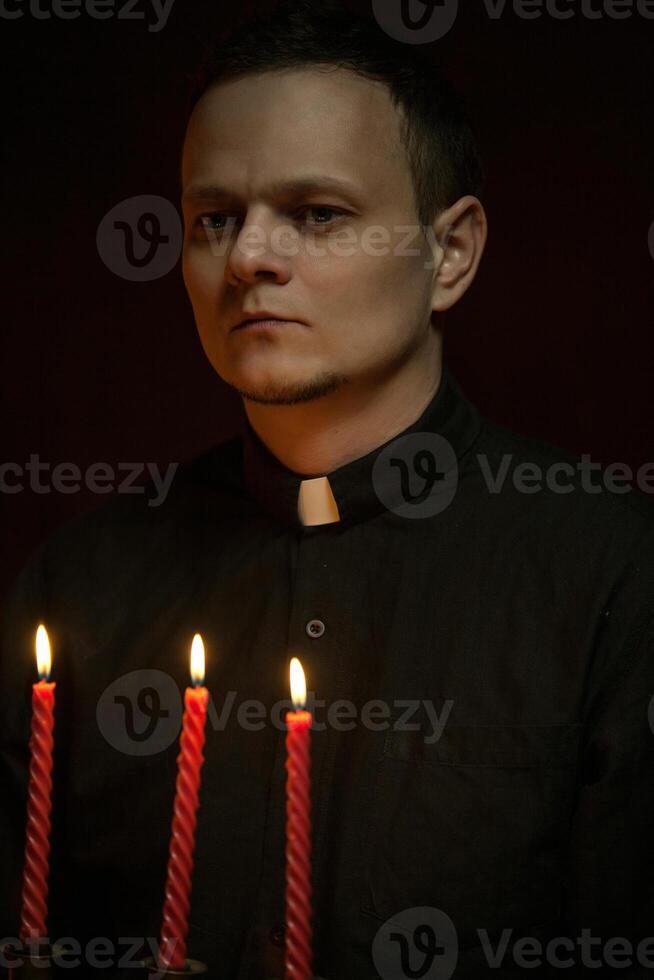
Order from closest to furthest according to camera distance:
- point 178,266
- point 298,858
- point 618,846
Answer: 1. point 298,858
2. point 618,846
3. point 178,266

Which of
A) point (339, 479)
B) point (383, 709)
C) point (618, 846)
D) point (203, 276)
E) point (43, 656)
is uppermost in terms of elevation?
point (203, 276)

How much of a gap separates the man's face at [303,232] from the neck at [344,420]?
29mm

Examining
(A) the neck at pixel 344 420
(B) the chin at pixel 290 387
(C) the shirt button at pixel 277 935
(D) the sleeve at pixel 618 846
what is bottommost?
(C) the shirt button at pixel 277 935

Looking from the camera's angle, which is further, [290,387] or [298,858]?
[290,387]

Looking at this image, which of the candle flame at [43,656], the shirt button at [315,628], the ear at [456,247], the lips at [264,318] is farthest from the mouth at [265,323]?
the candle flame at [43,656]

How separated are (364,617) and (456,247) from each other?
485mm

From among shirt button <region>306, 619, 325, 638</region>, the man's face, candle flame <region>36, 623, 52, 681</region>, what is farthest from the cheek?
candle flame <region>36, 623, 52, 681</region>

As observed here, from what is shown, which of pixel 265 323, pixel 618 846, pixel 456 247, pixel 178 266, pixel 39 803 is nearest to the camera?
pixel 39 803

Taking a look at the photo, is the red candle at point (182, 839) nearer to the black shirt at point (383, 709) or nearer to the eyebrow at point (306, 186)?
the black shirt at point (383, 709)

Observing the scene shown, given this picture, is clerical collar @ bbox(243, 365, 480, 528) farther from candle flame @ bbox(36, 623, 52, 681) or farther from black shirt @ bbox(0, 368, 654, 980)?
candle flame @ bbox(36, 623, 52, 681)

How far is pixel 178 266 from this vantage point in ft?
6.56

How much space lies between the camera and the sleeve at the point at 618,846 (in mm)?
1283

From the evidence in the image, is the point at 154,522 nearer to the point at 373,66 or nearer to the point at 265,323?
the point at 265,323

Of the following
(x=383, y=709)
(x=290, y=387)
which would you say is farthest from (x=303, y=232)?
(x=383, y=709)
